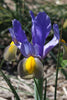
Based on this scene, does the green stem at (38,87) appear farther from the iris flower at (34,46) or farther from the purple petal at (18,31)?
the purple petal at (18,31)

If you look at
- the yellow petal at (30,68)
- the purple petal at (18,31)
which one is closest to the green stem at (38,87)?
the yellow petal at (30,68)

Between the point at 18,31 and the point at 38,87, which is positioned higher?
the point at 18,31

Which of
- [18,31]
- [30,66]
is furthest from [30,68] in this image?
[18,31]

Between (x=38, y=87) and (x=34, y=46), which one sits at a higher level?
(x=34, y=46)

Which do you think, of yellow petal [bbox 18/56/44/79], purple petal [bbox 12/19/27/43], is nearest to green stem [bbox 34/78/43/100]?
yellow petal [bbox 18/56/44/79]

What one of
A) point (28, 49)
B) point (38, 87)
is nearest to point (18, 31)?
point (28, 49)

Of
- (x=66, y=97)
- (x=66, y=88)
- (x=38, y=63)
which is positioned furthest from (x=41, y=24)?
(x=66, y=88)

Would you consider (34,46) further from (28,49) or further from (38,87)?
(38,87)

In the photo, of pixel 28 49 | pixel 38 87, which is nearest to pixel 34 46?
pixel 28 49

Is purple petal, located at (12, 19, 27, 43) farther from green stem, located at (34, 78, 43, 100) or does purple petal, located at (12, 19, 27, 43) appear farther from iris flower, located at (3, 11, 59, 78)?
green stem, located at (34, 78, 43, 100)
